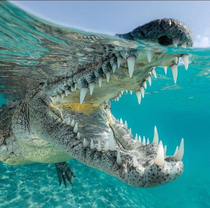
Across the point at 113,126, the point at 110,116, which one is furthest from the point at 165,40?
the point at 110,116

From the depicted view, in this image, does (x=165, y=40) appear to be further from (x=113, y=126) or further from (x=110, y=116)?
(x=110, y=116)

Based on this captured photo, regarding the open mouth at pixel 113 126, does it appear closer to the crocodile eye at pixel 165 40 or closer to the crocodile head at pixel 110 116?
the crocodile head at pixel 110 116

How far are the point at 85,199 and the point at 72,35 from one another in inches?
232

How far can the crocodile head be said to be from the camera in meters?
2.38

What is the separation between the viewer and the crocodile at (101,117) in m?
2.50

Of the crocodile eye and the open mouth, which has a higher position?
the crocodile eye

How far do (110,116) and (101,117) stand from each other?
13.7 inches

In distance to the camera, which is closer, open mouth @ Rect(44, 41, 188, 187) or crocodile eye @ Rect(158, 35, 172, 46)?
open mouth @ Rect(44, 41, 188, 187)

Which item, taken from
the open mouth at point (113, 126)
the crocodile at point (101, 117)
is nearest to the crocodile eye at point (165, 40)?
the crocodile at point (101, 117)

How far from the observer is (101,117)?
4551 millimetres

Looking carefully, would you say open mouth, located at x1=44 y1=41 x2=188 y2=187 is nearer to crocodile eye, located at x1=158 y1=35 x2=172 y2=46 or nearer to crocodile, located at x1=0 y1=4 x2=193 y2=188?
crocodile, located at x1=0 y1=4 x2=193 y2=188

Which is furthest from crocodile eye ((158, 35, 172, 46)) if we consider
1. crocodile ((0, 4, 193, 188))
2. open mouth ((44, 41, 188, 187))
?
open mouth ((44, 41, 188, 187))

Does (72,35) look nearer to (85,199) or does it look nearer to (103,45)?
(103,45)

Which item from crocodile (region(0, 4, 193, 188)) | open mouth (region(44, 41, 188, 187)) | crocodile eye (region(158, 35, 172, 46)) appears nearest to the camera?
open mouth (region(44, 41, 188, 187))
